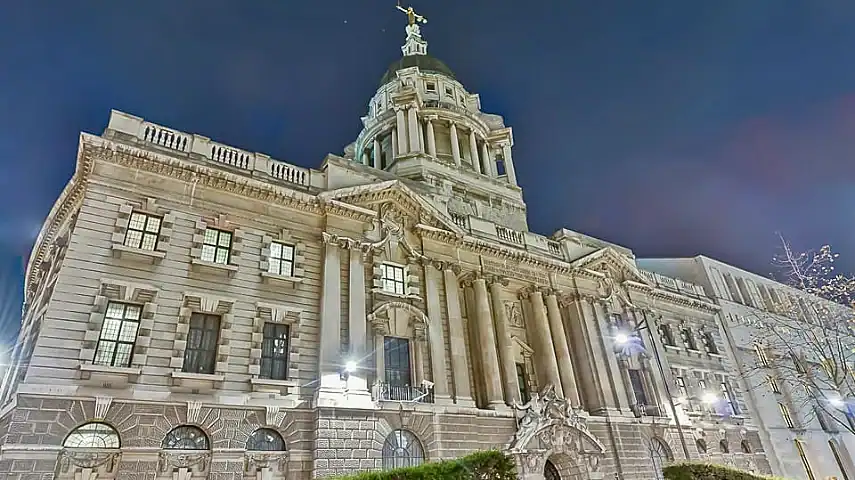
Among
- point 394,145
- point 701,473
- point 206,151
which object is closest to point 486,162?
point 394,145

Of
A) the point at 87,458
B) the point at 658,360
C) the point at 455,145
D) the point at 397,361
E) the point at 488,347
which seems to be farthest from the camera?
the point at 455,145

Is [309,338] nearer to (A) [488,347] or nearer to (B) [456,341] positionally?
(B) [456,341]

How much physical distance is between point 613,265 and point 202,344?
86.6 ft

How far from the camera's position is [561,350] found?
2645 centimetres

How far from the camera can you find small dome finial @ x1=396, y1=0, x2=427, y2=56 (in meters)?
53.0

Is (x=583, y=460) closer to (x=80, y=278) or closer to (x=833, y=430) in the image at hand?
(x=80, y=278)

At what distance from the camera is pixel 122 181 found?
56.6 ft

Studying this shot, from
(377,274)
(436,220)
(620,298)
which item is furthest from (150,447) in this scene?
(620,298)

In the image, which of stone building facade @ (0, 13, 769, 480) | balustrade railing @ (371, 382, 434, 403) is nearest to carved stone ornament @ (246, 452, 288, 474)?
stone building facade @ (0, 13, 769, 480)

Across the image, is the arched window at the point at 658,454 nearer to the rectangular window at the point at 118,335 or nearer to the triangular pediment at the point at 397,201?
the triangular pediment at the point at 397,201

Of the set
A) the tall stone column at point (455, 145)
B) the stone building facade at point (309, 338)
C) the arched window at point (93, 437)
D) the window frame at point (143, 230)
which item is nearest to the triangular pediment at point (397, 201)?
the stone building facade at point (309, 338)

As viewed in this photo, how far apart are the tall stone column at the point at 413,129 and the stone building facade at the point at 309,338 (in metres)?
11.2

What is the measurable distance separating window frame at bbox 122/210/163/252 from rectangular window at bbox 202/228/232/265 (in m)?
1.63

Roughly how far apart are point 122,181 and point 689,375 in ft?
116
